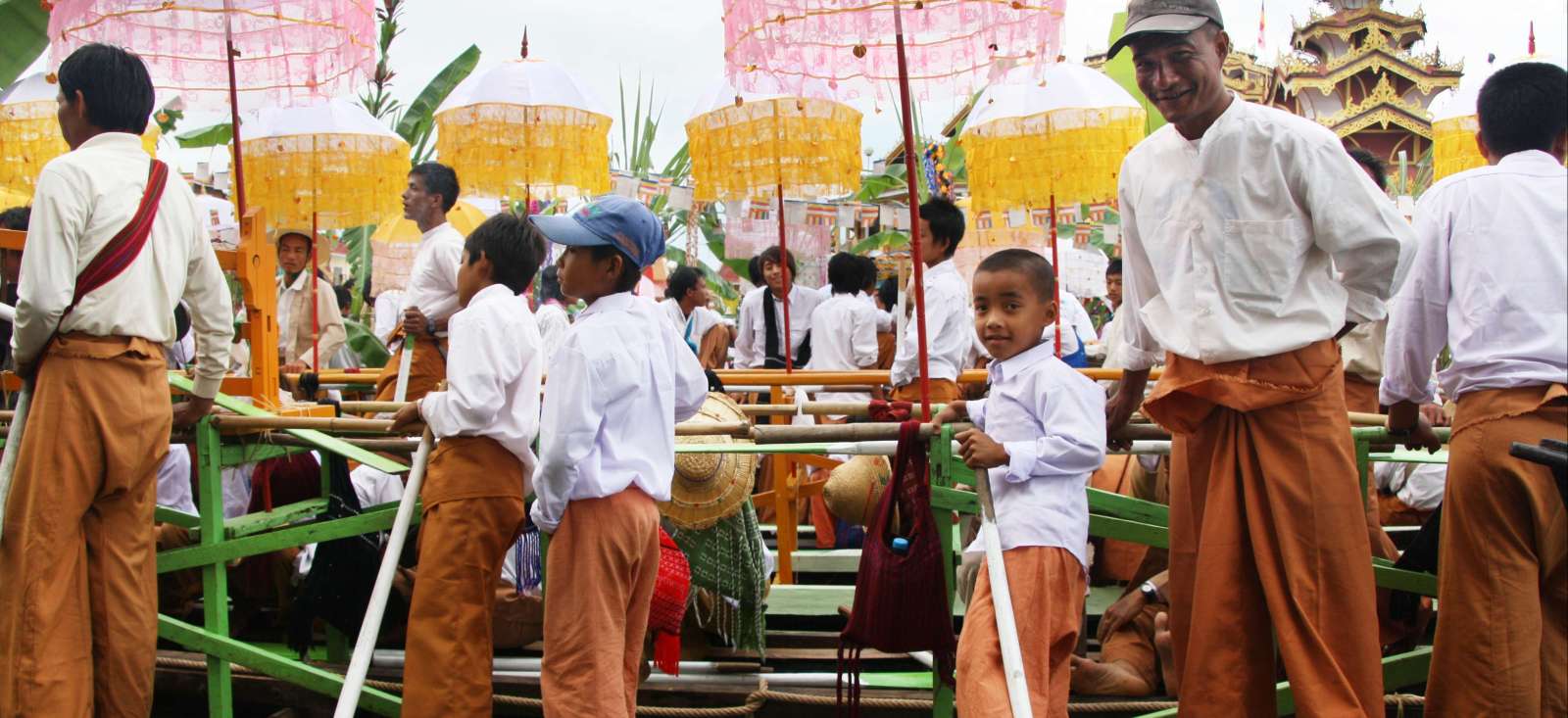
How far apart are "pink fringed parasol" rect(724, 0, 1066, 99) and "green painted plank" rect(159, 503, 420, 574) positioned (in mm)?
2088

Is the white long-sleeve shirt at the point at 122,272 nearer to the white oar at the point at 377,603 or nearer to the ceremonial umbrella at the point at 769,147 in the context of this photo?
the white oar at the point at 377,603

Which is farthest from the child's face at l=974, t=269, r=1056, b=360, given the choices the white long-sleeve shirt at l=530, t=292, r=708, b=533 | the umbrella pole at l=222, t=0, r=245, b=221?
the umbrella pole at l=222, t=0, r=245, b=221

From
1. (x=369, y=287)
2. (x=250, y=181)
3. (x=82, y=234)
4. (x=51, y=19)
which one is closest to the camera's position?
(x=82, y=234)

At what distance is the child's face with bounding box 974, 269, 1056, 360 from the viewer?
145 inches

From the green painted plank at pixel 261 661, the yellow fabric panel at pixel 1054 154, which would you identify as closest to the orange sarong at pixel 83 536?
the green painted plank at pixel 261 661

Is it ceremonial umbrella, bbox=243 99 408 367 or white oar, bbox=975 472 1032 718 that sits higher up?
ceremonial umbrella, bbox=243 99 408 367

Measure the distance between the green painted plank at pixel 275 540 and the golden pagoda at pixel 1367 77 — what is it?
20.7 metres

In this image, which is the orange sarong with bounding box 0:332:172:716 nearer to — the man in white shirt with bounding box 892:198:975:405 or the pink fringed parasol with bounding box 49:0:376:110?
the pink fringed parasol with bounding box 49:0:376:110

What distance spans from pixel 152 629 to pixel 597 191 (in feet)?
16.1

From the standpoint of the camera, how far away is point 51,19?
5.39 m

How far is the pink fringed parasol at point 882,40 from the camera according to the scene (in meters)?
4.62

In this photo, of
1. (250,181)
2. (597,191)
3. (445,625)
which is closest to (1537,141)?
(445,625)

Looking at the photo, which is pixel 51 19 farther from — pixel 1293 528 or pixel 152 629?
pixel 1293 528

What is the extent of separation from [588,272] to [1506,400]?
2.46 meters
